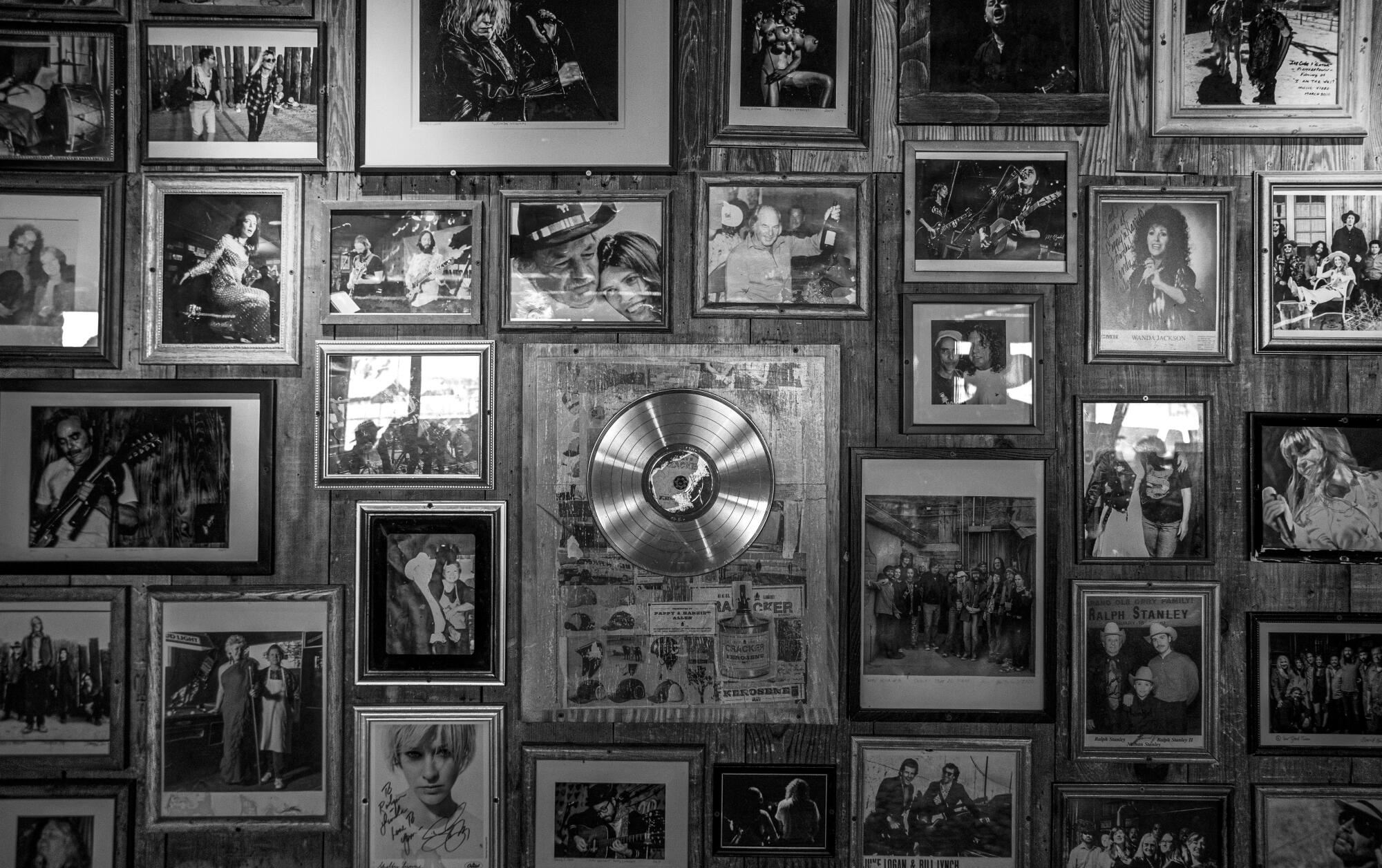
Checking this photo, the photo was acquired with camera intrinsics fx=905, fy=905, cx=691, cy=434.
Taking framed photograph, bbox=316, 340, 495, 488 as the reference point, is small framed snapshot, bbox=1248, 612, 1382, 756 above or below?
below

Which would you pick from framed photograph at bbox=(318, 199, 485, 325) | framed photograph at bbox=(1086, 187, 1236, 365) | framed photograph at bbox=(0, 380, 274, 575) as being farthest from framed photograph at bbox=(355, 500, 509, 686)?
framed photograph at bbox=(1086, 187, 1236, 365)

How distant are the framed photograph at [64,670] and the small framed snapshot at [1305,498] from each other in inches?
158

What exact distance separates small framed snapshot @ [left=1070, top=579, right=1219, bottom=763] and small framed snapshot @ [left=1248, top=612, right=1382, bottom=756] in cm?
16

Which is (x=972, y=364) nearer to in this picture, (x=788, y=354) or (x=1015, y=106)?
(x=788, y=354)

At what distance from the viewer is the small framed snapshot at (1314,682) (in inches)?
124

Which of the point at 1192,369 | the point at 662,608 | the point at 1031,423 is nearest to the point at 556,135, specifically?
the point at 662,608

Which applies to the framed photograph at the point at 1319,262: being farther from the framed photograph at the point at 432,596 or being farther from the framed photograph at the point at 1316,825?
the framed photograph at the point at 432,596

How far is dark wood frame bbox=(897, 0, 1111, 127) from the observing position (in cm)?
319

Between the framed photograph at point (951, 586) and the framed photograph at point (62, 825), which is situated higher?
the framed photograph at point (951, 586)

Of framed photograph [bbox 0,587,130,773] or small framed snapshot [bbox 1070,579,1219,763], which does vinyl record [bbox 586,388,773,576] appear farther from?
framed photograph [bbox 0,587,130,773]

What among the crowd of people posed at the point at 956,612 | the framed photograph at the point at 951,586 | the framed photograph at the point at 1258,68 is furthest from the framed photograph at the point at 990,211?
the crowd of people posed at the point at 956,612

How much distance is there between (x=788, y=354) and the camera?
3.18 metres

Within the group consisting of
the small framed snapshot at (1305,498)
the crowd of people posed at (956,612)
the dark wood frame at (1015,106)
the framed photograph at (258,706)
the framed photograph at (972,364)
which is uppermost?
the dark wood frame at (1015,106)

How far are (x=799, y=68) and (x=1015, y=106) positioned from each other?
0.77 meters
